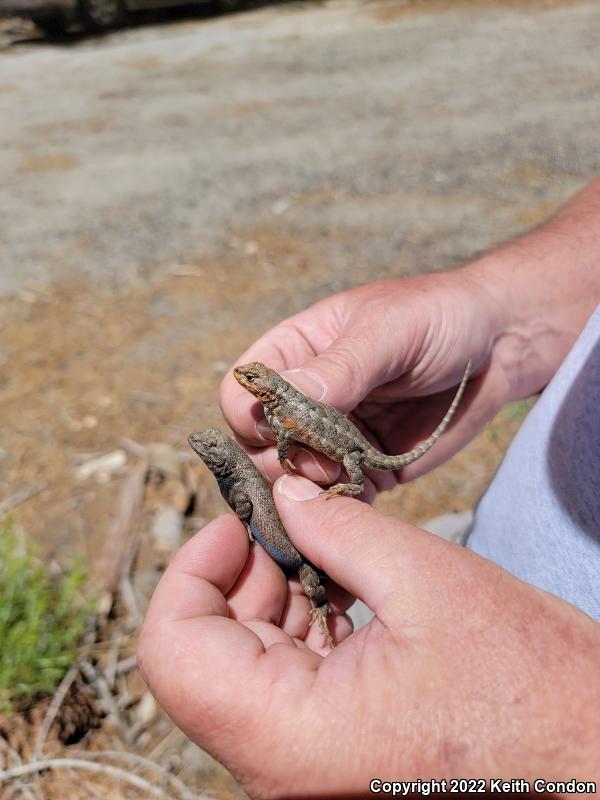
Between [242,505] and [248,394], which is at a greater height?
[248,394]

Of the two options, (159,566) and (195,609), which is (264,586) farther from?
(159,566)

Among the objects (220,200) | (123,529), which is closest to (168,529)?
(123,529)

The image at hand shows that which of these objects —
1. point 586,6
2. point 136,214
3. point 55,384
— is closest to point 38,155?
point 136,214

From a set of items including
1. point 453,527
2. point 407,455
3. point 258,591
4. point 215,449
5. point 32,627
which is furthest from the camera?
point 453,527

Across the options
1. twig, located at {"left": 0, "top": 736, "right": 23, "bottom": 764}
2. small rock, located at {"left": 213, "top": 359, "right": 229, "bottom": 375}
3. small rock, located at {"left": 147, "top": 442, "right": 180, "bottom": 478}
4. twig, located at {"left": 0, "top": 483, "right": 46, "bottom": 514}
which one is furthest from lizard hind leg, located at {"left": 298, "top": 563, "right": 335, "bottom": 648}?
small rock, located at {"left": 213, "top": 359, "right": 229, "bottom": 375}

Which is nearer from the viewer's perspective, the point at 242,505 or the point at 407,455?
the point at 242,505

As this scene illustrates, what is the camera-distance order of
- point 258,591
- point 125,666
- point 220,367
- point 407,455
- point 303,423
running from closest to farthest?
point 258,591 → point 303,423 → point 407,455 → point 125,666 → point 220,367

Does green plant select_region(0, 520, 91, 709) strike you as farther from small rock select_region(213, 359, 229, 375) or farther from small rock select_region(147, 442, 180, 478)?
small rock select_region(213, 359, 229, 375)

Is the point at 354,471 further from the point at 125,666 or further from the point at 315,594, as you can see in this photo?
the point at 125,666
